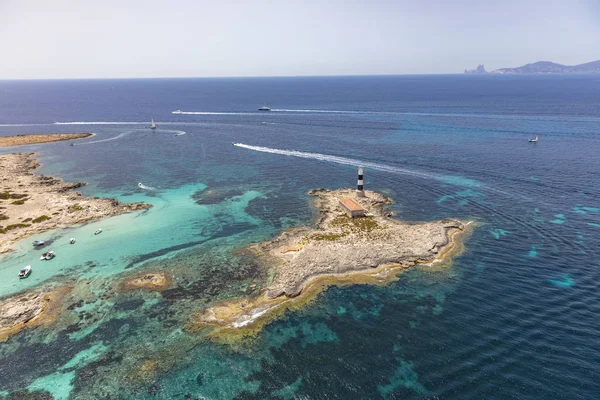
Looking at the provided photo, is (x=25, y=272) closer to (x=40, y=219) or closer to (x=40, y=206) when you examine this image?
(x=40, y=219)

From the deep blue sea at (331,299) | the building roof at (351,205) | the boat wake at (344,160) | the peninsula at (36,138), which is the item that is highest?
the peninsula at (36,138)

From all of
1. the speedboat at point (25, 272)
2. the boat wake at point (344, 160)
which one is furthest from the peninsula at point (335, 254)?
the speedboat at point (25, 272)

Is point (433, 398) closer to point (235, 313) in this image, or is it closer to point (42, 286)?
point (235, 313)

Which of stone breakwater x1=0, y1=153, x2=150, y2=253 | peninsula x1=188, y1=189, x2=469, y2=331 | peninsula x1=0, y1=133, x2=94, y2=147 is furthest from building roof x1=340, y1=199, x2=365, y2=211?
peninsula x1=0, y1=133, x2=94, y2=147

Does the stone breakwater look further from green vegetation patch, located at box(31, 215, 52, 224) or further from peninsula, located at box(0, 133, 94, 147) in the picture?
peninsula, located at box(0, 133, 94, 147)

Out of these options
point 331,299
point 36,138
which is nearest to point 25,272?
point 331,299

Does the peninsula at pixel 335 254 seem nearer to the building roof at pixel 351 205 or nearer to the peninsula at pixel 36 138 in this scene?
the building roof at pixel 351 205

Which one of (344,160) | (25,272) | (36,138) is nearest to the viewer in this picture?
(25,272)
